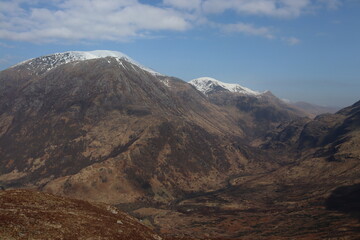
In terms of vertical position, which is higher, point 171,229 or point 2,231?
point 2,231

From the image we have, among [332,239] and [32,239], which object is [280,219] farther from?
[32,239]

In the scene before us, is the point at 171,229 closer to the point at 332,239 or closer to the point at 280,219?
the point at 280,219

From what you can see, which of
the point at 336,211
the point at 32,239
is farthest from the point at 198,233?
the point at 32,239

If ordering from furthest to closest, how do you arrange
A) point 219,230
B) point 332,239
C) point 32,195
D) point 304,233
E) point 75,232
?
point 219,230 < point 304,233 < point 332,239 < point 32,195 < point 75,232

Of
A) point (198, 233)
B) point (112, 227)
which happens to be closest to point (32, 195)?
point (112, 227)

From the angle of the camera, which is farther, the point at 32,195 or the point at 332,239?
the point at 332,239

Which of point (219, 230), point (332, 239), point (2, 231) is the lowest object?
point (219, 230)

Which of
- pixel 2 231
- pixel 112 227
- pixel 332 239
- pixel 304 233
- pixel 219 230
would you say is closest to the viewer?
pixel 2 231
